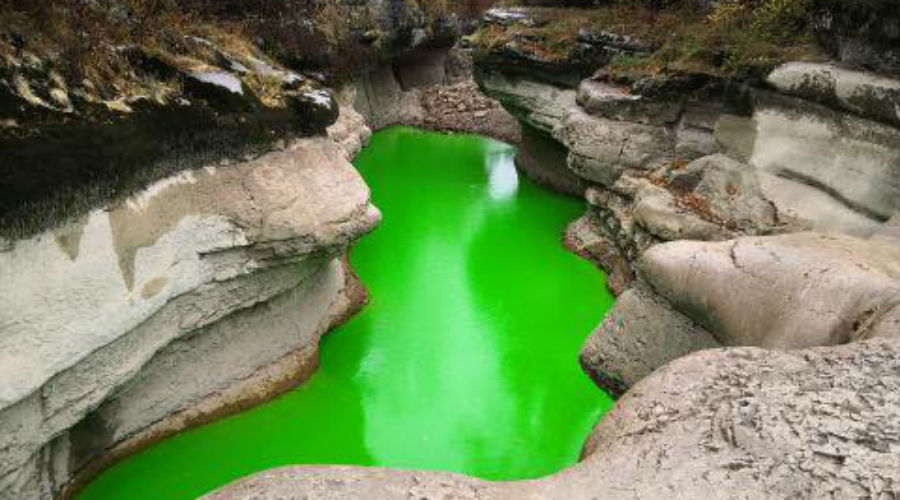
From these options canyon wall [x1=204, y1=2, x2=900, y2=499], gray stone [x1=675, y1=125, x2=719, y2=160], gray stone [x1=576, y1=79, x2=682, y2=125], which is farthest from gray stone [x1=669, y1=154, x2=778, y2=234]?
gray stone [x1=576, y1=79, x2=682, y2=125]

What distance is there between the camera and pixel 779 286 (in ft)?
19.4

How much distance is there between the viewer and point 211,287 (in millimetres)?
8453

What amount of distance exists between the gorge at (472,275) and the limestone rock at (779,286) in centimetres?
2

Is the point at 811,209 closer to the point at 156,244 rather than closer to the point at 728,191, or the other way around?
the point at 728,191

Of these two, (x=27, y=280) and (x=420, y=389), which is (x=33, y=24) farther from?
(x=420, y=389)

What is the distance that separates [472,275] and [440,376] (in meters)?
3.56

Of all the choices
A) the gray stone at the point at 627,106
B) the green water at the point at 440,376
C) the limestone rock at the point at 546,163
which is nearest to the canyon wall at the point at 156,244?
the green water at the point at 440,376

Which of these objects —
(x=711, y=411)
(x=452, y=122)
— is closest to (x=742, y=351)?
(x=711, y=411)

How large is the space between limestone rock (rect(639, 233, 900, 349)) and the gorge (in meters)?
0.02

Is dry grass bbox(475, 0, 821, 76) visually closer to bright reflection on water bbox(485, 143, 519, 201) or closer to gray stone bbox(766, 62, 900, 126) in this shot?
gray stone bbox(766, 62, 900, 126)

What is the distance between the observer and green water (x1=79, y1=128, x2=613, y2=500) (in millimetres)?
8656

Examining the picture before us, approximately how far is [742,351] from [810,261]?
1859 millimetres

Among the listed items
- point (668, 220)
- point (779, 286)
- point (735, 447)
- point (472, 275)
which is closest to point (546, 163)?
point (472, 275)

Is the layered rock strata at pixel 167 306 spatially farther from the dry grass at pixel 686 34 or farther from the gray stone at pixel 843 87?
the dry grass at pixel 686 34
